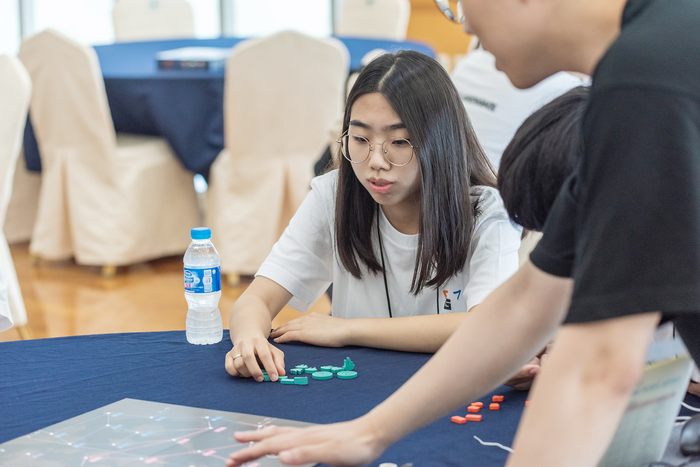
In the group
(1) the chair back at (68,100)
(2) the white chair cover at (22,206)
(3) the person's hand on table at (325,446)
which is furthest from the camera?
(2) the white chair cover at (22,206)

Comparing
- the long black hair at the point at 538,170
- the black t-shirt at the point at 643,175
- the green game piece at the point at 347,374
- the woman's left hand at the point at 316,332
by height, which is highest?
the black t-shirt at the point at 643,175

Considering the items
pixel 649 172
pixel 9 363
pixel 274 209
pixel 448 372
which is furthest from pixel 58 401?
pixel 274 209

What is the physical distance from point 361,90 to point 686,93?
0.96 metres

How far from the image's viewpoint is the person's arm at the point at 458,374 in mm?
723

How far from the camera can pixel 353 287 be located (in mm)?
1514

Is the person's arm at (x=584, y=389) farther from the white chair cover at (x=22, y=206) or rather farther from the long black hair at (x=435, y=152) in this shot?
the white chair cover at (x=22, y=206)

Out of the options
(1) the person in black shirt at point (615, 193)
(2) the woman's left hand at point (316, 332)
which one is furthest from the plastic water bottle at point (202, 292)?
(1) the person in black shirt at point (615, 193)

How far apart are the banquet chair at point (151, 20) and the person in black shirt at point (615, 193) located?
5.18m

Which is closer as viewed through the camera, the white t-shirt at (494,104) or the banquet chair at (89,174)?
the white t-shirt at (494,104)

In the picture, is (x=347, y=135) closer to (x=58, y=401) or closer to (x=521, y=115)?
(x=58, y=401)

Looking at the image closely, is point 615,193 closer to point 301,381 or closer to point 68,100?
point 301,381

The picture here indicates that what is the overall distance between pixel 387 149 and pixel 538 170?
0.52 metres

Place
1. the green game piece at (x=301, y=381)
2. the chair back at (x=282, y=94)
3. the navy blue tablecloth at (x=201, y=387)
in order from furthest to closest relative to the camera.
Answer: the chair back at (x=282, y=94), the green game piece at (x=301, y=381), the navy blue tablecloth at (x=201, y=387)

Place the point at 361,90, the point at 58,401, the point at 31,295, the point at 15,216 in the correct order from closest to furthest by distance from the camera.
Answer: the point at 58,401 < the point at 361,90 < the point at 31,295 < the point at 15,216
